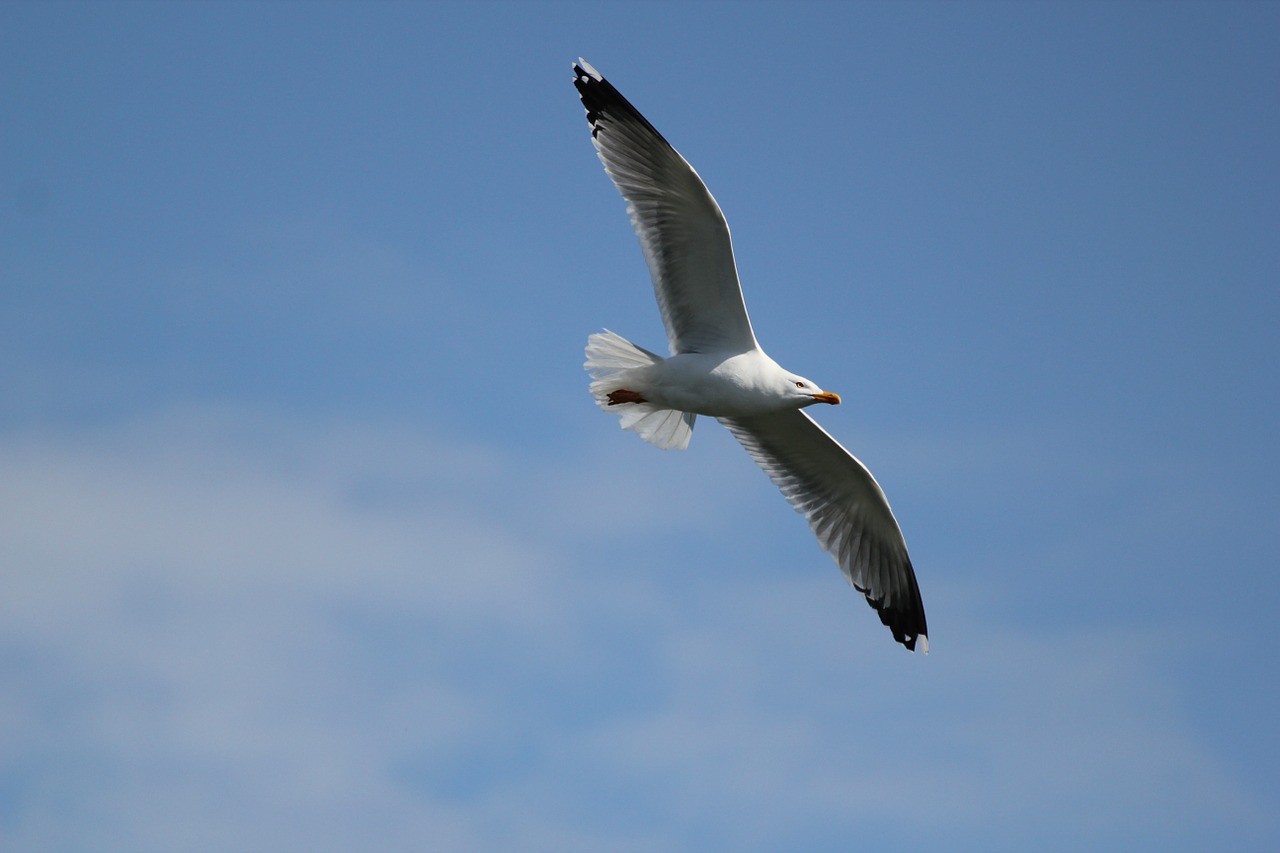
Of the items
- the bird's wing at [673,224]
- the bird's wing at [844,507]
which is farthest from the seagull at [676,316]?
the bird's wing at [844,507]

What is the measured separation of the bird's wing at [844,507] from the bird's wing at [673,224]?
107 centimetres

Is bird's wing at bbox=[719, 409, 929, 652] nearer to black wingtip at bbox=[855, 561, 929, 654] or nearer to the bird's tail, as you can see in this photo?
black wingtip at bbox=[855, 561, 929, 654]

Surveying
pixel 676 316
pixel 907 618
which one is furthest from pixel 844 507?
pixel 676 316

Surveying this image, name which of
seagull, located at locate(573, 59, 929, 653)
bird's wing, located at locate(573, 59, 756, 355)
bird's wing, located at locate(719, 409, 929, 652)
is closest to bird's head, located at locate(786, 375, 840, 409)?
seagull, located at locate(573, 59, 929, 653)

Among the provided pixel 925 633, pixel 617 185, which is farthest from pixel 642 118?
pixel 925 633

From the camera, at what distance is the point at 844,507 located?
1084 centimetres

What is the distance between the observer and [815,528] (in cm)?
1095

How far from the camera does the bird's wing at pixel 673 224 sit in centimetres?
917

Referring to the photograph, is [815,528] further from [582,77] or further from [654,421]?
→ [582,77]

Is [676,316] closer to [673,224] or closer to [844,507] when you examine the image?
[673,224]

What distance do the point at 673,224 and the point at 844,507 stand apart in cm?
290

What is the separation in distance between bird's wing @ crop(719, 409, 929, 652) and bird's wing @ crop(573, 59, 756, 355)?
1.07m

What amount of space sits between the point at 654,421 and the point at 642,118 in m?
2.22

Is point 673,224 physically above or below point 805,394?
above
